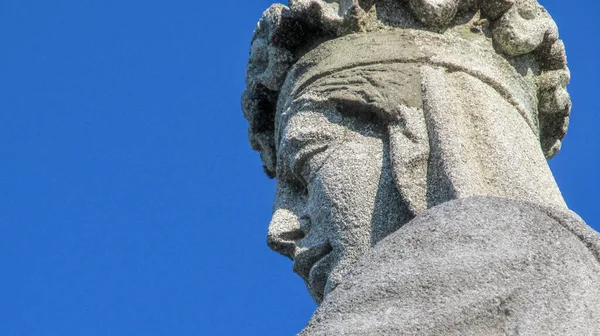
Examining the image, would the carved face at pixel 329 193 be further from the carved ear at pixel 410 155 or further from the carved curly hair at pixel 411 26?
the carved curly hair at pixel 411 26

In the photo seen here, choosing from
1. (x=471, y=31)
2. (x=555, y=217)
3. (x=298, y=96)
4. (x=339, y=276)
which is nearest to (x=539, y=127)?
(x=471, y=31)

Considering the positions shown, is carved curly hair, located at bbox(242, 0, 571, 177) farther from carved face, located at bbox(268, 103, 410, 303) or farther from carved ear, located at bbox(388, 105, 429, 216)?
carved ear, located at bbox(388, 105, 429, 216)

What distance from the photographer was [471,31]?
21.9ft

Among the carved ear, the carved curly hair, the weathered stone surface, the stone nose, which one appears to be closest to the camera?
the weathered stone surface

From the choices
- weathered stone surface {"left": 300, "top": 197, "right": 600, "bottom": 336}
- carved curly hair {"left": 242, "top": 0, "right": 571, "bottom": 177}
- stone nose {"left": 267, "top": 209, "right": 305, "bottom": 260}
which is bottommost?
weathered stone surface {"left": 300, "top": 197, "right": 600, "bottom": 336}

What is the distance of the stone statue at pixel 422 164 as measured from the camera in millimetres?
4316

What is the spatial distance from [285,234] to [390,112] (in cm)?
69

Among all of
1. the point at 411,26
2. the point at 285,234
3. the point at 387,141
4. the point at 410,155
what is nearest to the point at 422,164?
the point at 410,155

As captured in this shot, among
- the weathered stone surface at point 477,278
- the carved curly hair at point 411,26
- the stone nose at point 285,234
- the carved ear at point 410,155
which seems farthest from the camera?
the carved curly hair at point 411,26

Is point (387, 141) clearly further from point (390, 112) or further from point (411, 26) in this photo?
point (411, 26)

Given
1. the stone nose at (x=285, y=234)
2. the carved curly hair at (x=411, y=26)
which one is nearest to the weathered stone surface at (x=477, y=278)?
the stone nose at (x=285, y=234)

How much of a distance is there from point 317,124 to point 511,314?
2067mm

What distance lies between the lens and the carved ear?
5570 millimetres

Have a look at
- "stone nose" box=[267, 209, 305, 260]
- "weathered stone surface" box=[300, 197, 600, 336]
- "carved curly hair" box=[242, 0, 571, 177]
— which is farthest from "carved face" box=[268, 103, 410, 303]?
"weathered stone surface" box=[300, 197, 600, 336]
